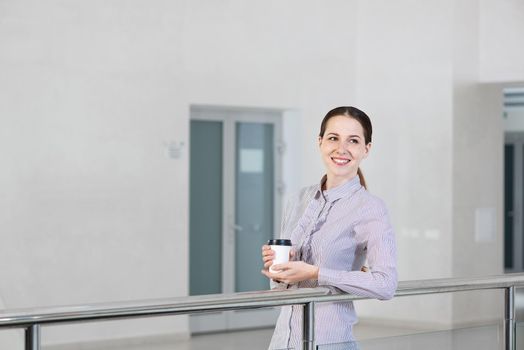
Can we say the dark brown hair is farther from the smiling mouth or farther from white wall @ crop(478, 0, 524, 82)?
white wall @ crop(478, 0, 524, 82)

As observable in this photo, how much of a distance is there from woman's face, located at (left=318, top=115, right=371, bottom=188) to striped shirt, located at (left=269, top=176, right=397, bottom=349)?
1.5 inches

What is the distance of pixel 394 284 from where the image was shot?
8.82 ft

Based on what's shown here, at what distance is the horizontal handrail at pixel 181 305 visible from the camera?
7.52ft

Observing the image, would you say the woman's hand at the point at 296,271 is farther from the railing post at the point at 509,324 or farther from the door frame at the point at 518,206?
the door frame at the point at 518,206

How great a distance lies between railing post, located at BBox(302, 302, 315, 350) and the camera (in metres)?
2.84

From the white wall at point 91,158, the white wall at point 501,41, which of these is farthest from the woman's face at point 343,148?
the white wall at point 501,41

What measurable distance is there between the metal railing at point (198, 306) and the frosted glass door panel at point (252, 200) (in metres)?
7.29

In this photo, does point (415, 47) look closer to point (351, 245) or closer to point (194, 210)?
point (194, 210)

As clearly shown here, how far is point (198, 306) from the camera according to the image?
2580 mm

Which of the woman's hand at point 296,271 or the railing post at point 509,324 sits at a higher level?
the woman's hand at point 296,271

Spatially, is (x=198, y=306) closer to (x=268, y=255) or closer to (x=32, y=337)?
(x=268, y=255)

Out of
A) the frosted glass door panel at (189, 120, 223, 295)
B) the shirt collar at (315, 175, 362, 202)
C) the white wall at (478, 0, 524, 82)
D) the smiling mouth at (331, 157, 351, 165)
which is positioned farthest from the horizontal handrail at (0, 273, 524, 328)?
the white wall at (478, 0, 524, 82)

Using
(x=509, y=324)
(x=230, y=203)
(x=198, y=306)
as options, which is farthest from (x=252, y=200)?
(x=198, y=306)

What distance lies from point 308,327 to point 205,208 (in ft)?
24.8
